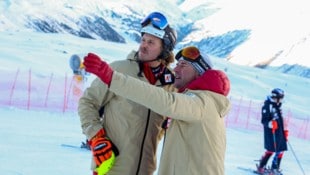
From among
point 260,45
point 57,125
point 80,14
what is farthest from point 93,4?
point 57,125

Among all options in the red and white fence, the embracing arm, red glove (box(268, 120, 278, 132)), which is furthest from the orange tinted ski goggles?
the red and white fence

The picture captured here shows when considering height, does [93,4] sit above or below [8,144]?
below

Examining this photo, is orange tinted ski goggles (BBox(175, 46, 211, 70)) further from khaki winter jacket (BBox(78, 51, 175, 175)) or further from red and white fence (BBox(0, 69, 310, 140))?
red and white fence (BBox(0, 69, 310, 140))

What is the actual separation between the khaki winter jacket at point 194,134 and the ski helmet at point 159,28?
0.51 metres

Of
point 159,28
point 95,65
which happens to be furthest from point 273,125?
point 95,65

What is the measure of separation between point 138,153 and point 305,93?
38.6 meters

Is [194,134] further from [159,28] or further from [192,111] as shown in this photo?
[159,28]

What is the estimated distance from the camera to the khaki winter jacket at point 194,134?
2119 mm

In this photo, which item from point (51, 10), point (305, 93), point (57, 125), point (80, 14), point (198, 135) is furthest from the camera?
point (80, 14)

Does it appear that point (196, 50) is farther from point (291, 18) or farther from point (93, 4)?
point (93, 4)

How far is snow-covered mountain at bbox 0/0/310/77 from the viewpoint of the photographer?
115 metres

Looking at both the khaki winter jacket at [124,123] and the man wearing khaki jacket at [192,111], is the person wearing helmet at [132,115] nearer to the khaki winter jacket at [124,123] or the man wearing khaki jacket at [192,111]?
the khaki winter jacket at [124,123]

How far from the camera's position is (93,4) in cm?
16488

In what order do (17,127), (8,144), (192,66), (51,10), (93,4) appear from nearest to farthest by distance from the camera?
(192,66) → (8,144) → (17,127) → (51,10) → (93,4)
